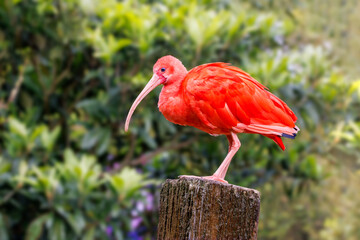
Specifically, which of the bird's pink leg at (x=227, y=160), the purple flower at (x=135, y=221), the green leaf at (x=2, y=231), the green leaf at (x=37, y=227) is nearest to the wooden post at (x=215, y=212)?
the bird's pink leg at (x=227, y=160)

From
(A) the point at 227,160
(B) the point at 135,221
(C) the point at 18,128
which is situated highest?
(C) the point at 18,128

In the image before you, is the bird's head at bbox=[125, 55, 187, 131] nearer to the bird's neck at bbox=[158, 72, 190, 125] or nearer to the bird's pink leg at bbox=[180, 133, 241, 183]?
the bird's neck at bbox=[158, 72, 190, 125]

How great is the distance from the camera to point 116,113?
210 inches

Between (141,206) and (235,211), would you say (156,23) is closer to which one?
(141,206)

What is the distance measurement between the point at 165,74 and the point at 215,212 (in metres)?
0.71

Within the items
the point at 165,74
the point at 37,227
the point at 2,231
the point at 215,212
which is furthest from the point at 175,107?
the point at 2,231

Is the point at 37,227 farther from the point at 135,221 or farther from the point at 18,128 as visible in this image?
the point at 135,221

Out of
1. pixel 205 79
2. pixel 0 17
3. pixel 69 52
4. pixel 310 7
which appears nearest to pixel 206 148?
pixel 69 52

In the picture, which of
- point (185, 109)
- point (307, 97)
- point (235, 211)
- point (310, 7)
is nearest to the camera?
point (235, 211)

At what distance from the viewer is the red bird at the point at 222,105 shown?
235cm

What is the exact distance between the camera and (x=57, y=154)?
5.69 metres

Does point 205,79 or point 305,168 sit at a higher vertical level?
point 205,79

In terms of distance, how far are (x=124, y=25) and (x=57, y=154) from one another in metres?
1.63

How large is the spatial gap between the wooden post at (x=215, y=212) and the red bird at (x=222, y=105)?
0.15m
